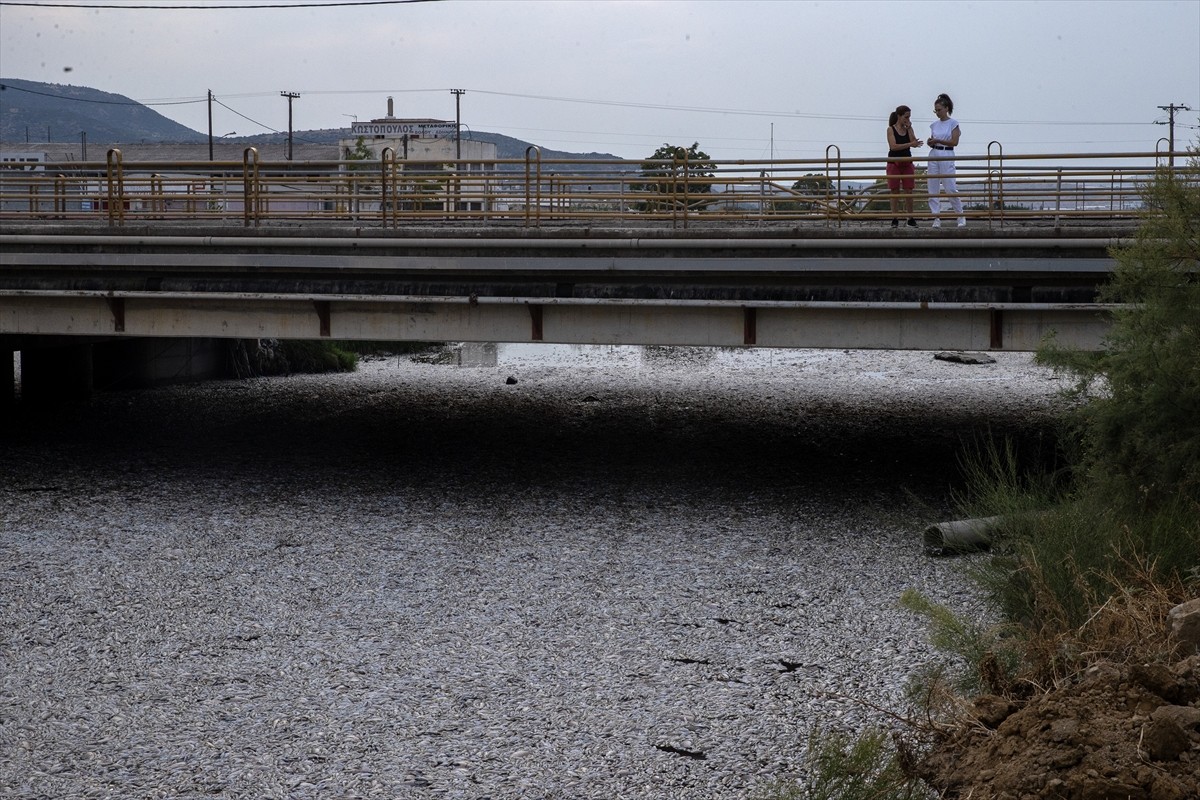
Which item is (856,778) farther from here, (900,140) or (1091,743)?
(900,140)

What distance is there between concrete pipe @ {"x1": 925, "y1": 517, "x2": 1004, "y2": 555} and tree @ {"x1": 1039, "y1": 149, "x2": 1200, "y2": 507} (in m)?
1.28

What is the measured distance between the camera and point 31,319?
705 inches

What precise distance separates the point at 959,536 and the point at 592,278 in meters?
5.98

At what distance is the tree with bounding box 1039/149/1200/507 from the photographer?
34.3 ft

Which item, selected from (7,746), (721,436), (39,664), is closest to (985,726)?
(7,746)

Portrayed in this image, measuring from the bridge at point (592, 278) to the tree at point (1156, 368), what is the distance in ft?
10.1

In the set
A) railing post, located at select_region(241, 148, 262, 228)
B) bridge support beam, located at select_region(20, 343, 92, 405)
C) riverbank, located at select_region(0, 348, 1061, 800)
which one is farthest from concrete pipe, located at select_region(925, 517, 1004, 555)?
bridge support beam, located at select_region(20, 343, 92, 405)

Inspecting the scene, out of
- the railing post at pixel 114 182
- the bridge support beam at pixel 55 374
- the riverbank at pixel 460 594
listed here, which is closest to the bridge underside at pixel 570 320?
the railing post at pixel 114 182

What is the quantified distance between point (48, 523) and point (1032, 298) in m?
12.3

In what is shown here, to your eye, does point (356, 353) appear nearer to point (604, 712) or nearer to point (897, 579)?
point (897, 579)

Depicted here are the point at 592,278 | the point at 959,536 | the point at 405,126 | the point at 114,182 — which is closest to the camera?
the point at 959,536

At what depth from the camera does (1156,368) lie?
35.1 feet

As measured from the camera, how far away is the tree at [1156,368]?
1045cm

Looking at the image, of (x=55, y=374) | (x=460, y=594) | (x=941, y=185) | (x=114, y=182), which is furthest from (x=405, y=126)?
(x=460, y=594)
